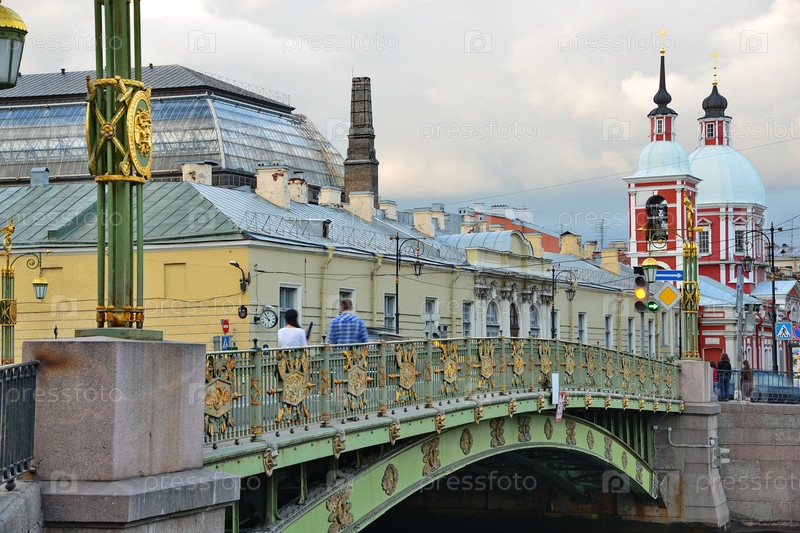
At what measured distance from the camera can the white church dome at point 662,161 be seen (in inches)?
2948

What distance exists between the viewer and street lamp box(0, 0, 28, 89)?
309 inches

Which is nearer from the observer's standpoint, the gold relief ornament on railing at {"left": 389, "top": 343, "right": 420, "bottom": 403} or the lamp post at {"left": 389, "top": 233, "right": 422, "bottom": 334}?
the gold relief ornament on railing at {"left": 389, "top": 343, "right": 420, "bottom": 403}

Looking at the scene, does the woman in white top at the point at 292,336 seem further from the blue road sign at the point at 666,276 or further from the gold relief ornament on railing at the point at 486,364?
the blue road sign at the point at 666,276

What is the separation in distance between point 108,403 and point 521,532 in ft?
78.3

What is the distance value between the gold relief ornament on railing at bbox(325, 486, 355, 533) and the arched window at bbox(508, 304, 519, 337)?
103ft

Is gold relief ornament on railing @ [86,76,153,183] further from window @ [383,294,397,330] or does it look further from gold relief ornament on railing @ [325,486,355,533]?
window @ [383,294,397,330]

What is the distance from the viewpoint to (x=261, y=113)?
6925cm

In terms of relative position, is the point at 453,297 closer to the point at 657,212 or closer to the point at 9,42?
the point at 9,42

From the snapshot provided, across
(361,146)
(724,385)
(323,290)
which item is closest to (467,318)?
(724,385)

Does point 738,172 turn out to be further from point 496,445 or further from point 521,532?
point 496,445

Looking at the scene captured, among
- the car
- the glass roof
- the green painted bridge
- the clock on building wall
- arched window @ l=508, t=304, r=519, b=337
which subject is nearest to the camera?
the green painted bridge

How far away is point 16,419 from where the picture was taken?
721 centimetres

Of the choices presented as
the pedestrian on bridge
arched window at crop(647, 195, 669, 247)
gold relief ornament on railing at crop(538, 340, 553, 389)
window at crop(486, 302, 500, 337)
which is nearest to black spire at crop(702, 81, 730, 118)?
arched window at crop(647, 195, 669, 247)

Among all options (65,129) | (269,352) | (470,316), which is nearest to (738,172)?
(65,129)
